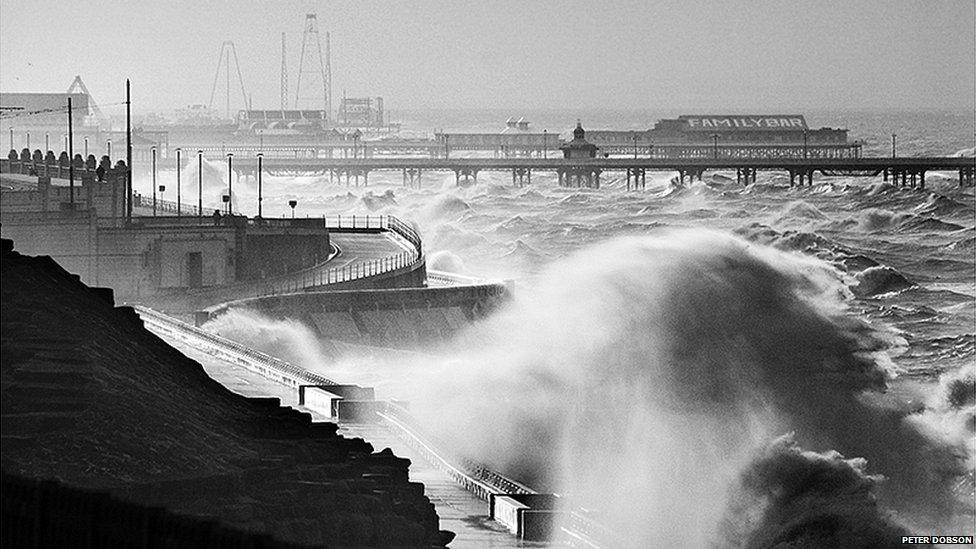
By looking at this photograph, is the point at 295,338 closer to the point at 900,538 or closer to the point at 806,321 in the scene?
the point at 900,538

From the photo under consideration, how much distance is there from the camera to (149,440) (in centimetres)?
1103

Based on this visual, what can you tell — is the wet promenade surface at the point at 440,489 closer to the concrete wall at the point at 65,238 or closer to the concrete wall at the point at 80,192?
the concrete wall at the point at 65,238

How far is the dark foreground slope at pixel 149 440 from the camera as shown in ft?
33.0

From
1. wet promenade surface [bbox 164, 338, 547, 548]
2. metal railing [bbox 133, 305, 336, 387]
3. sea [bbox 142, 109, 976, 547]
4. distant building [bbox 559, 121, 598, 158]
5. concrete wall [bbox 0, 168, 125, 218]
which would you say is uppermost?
distant building [bbox 559, 121, 598, 158]

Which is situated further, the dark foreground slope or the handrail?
the handrail

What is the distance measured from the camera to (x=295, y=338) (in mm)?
42938

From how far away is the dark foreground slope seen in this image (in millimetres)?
10070

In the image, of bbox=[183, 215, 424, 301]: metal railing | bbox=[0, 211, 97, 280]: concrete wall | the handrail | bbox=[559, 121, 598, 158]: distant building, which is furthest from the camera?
bbox=[559, 121, 598, 158]: distant building

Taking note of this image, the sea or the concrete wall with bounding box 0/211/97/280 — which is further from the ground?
the concrete wall with bounding box 0/211/97/280

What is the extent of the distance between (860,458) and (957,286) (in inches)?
1850

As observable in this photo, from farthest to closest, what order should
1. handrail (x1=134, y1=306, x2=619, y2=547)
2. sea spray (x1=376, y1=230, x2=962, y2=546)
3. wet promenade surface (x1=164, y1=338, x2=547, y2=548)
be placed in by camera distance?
sea spray (x1=376, y1=230, x2=962, y2=546) < handrail (x1=134, y1=306, x2=619, y2=547) < wet promenade surface (x1=164, y1=338, x2=547, y2=548)

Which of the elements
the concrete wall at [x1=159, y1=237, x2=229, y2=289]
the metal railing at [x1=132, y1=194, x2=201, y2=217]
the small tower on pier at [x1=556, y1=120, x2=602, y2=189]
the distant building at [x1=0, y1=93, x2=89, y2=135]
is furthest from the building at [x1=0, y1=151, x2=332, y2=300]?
the small tower on pier at [x1=556, y1=120, x2=602, y2=189]

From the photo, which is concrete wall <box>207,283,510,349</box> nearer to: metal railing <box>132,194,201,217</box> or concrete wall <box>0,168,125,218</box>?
concrete wall <box>0,168,125,218</box>

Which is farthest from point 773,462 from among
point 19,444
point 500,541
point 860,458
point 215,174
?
point 215,174
